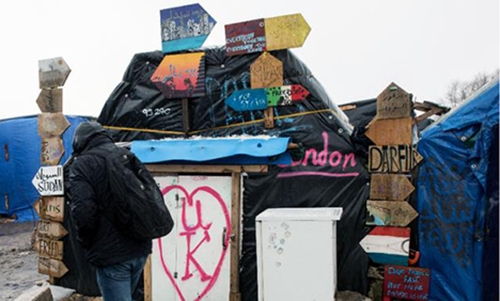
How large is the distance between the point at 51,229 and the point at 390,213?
5302mm

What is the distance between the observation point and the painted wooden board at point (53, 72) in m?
6.17

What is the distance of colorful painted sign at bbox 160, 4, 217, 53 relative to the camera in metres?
5.58

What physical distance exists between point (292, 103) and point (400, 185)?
1781 millimetres

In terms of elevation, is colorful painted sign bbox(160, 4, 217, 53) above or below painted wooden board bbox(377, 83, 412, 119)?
above

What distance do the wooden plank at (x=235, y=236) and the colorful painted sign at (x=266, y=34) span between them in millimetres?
1845

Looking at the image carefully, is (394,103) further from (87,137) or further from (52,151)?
(52,151)

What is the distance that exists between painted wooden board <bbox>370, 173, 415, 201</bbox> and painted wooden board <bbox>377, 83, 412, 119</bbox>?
0.76 metres

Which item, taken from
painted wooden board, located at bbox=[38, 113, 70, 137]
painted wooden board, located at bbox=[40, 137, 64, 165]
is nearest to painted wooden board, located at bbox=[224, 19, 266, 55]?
painted wooden board, located at bbox=[38, 113, 70, 137]

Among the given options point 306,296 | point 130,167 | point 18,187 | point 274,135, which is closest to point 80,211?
point 130,167

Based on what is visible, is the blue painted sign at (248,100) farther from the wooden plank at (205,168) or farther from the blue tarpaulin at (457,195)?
the blue tarpaulin at (457,195)

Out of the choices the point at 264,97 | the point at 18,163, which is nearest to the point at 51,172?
the point at 264,97

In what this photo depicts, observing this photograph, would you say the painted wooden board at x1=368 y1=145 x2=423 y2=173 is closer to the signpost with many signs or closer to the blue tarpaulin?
the blue tarpaulin

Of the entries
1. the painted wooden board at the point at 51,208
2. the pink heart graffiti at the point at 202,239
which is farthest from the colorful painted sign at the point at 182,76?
the painted wooden board at the point at 51,208

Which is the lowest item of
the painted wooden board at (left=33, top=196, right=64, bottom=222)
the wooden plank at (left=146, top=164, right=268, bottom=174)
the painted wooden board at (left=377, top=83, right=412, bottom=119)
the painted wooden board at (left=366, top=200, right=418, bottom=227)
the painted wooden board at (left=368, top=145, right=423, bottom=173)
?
the painted wooden board at (left=33, top=196, right=64, bottom=222)
